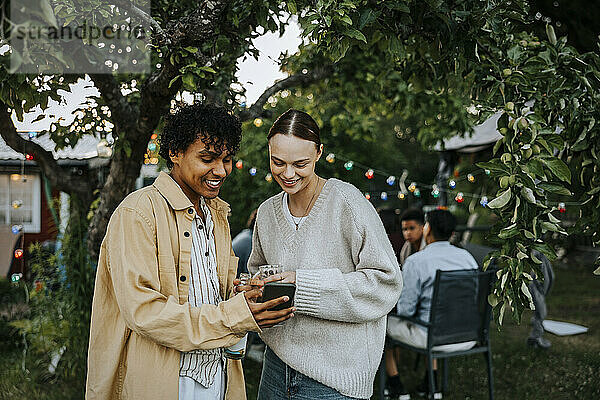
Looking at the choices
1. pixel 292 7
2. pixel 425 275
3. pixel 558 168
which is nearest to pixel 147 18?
pixel 292 7

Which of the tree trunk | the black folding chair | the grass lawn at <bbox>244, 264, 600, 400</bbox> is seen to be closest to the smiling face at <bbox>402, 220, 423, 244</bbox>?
the black folding chair

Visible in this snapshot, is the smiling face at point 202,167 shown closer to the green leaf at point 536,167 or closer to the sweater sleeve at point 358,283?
the sweater sleeve at point 358,283

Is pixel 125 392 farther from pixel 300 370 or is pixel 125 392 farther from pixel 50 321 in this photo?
pixel 50 321

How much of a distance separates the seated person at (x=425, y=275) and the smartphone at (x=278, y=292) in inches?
86.0

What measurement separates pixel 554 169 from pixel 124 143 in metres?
2.24

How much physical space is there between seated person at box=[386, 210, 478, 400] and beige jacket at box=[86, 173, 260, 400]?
2304mm

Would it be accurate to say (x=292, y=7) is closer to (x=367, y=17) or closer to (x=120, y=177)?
(x=367, y=17)

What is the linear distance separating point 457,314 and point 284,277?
2256mm

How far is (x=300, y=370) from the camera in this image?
195 centimetres

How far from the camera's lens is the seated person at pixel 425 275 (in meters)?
3.87

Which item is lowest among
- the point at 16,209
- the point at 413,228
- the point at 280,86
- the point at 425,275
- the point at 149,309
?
the point at 425,275

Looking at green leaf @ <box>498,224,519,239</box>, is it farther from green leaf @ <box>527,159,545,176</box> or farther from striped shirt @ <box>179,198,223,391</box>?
striped shirt @ <box>179,198,223,391</box>

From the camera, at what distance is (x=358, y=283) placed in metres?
1.90

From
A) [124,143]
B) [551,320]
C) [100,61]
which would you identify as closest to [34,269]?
[124,143]
